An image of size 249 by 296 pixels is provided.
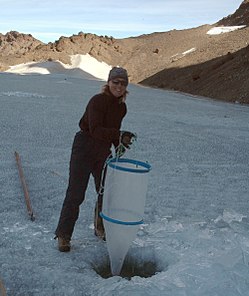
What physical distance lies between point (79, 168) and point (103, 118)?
455 mm

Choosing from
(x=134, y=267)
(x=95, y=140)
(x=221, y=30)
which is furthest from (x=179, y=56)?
(x=134, y=267)

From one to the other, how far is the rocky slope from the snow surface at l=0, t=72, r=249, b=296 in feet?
48.9

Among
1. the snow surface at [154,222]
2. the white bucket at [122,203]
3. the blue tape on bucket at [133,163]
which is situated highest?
the blue tape on bucket at [133,163]

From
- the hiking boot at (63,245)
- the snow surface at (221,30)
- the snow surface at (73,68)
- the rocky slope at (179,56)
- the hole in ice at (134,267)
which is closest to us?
the hole in ice at (134,267)

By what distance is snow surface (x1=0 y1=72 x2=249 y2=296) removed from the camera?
3279mm

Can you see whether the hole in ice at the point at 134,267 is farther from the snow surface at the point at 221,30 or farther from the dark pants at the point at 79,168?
the snow surface at the point at 221,30

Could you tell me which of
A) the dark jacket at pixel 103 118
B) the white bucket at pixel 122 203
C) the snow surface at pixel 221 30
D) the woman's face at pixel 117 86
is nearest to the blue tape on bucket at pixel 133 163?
the white bucket at pixel 122 203

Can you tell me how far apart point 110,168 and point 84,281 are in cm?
82

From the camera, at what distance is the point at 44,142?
28.2ft

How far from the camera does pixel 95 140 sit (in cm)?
372

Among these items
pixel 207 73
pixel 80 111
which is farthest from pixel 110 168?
pixel 207 73

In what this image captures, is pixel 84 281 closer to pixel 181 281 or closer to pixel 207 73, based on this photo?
pixel 181 281

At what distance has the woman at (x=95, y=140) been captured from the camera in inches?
139

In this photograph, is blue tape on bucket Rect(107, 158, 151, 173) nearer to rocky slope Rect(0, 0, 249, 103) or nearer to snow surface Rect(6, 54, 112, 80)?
rocky slope Rect(0, 0, 249, 103)
